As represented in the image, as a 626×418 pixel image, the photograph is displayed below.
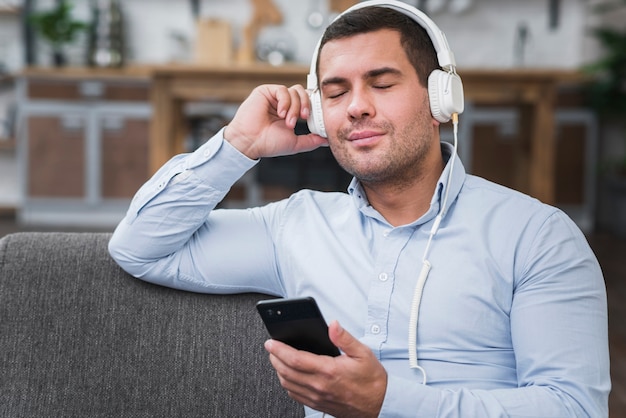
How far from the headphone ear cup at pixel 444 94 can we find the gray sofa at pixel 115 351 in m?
0.44

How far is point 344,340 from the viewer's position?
0.97 metres

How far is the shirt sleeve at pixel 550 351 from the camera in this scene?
1.04 m

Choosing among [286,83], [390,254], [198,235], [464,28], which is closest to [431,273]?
[390,254]

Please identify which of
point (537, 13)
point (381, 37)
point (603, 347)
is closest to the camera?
point (603, 347)

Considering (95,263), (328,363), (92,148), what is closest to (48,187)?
(92,148)

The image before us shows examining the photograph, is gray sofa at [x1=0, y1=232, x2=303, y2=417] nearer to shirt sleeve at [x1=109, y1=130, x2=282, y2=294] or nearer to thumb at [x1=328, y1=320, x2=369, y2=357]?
shirt sleeve at [x1=109, y1=130, x2=282, y2=294]

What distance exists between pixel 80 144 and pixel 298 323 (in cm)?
502

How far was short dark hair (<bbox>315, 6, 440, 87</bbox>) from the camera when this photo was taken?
1.29 metres

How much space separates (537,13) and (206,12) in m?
2.46

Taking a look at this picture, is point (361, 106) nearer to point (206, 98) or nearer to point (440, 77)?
point (440, 77)

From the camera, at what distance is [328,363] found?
985 mm

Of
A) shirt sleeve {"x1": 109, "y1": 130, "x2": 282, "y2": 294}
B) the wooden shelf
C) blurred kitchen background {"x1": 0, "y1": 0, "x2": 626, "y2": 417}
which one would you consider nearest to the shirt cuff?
shirt sleeve {"x1": 109, "y1": 130, "x2": 282, "y2": 294}

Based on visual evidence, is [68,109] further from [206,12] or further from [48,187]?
[206,12]

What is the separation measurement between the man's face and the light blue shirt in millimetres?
67
